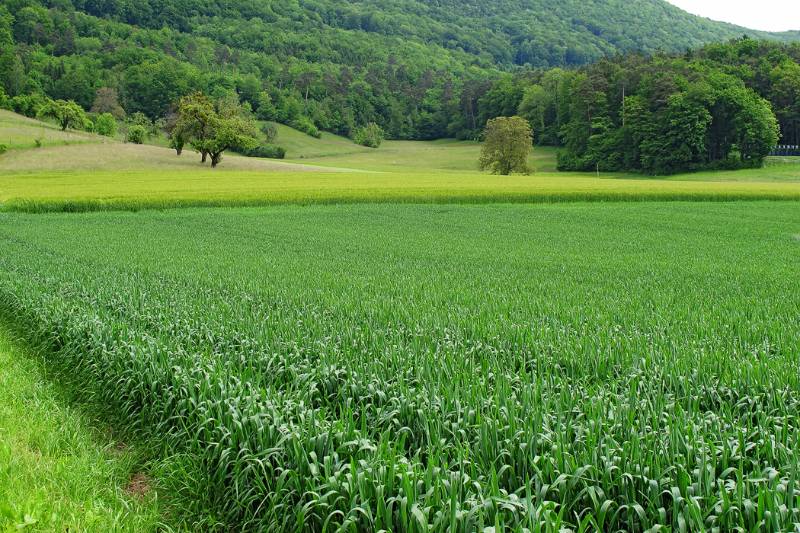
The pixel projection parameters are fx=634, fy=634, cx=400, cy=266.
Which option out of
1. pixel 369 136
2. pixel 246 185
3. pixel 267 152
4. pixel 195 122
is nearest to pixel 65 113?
pixel 267 152

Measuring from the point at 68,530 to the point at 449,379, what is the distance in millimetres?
3157

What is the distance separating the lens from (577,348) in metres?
6.80

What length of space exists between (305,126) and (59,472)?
148 meters

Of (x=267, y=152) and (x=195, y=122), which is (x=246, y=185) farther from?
(x=267, y=152)

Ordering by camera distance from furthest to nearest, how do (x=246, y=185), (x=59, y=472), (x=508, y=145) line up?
1. (x=508, y=145)
2. (x=246, y=185)
3. (x=59, y=472)

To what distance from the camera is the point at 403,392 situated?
523 cm

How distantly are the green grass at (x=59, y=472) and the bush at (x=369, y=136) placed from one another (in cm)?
14384

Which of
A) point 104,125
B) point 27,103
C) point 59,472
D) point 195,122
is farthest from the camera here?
point 27,103

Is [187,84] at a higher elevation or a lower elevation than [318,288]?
higher

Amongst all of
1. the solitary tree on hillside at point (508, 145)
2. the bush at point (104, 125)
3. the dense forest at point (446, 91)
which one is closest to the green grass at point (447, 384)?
the solitary tree on hillside at point (508, 145)

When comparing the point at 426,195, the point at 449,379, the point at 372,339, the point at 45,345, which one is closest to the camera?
the point at 449,379

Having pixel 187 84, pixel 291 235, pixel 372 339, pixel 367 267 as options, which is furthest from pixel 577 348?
pixel 187 84

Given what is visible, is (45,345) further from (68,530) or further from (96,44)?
(96,44)

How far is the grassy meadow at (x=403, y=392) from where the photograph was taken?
12.0ft
